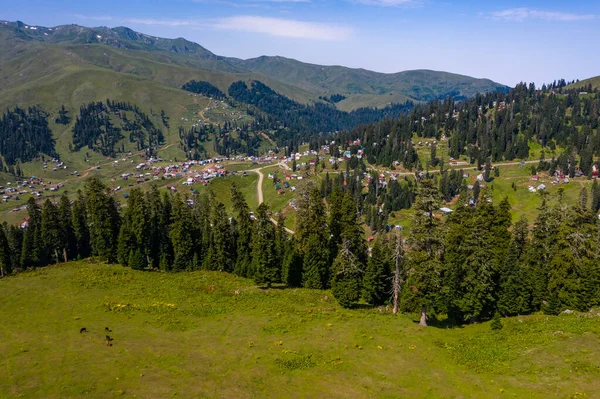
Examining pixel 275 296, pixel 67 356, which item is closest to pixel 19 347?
pixel 67 356

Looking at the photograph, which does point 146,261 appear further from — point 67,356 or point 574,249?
point 574,249

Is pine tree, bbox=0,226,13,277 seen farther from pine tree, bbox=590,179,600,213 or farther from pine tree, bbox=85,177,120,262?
pine tree, bbox=590,179,600,213

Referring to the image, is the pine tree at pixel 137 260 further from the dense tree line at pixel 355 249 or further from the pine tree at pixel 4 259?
the pine tree at pixel 4 259

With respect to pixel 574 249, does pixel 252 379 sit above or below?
below

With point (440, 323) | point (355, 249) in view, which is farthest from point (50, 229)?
point (440, 323)

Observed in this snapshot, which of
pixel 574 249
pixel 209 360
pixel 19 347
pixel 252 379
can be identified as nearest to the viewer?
pixel 252 379

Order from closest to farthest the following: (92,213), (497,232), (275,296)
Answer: (275,296), (497,232), (92,213)

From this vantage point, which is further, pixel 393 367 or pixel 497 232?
pixel 497 232

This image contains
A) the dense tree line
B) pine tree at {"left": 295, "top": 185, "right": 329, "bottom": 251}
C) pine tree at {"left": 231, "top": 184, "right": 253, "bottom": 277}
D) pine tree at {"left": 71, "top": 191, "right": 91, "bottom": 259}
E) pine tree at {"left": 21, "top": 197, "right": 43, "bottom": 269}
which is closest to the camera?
the dense tree line

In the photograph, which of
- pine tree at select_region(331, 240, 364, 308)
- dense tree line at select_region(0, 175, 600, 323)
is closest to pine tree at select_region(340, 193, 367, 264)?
dense tree line at select_region(0, 175, 600, 323)
